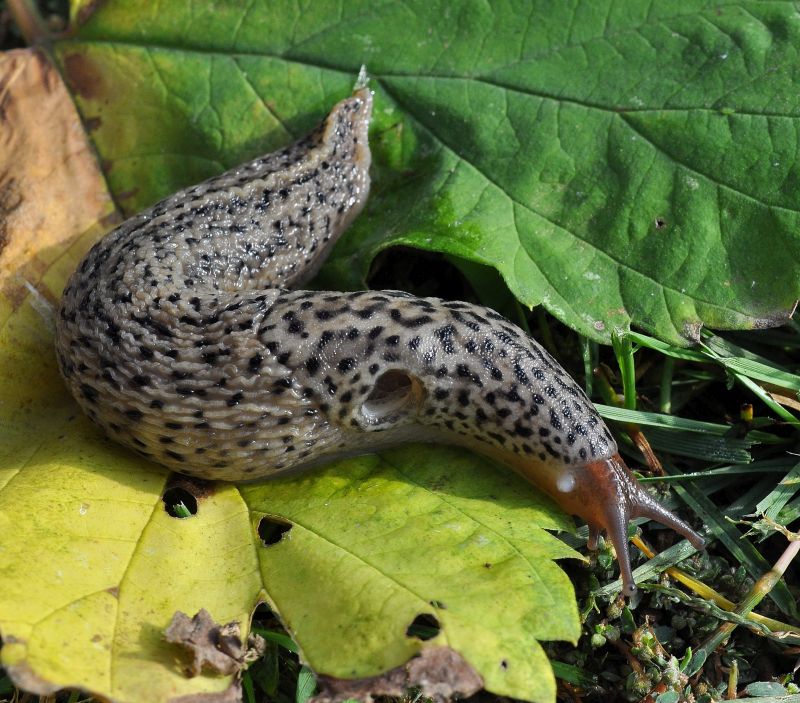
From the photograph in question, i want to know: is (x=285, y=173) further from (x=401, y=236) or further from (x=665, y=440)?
(x=665, y=440)

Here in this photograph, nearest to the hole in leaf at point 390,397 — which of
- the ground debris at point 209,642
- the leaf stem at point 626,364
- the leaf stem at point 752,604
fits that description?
the leaf stem at point 626,364

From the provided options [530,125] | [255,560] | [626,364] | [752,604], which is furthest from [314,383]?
[752,604]

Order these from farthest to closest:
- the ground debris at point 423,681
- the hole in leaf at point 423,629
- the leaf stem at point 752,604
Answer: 1. the leaf stem at point 752,604
2. the hole in leaf at point 423,629
3. the ground debris at point 423,681

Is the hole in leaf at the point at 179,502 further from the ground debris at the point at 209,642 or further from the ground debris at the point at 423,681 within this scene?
the ground debris at the point at 423,681

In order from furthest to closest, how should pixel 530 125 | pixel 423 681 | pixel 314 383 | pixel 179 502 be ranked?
pixel 530 125 → pixel 179 502 → pixel 314 383 → pixel 423 681

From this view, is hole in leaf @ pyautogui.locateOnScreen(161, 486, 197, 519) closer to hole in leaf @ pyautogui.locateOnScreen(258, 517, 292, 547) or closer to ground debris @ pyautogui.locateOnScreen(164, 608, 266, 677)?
hole in leaf @ pyautogui.locateOnScreen(258, 517, 292, 547)

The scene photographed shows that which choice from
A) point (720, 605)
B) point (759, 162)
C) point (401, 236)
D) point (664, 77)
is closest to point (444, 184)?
point (401, 236)

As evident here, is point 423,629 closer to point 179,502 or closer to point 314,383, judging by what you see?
point 314,383

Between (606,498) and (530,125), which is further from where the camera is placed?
(530,125)
